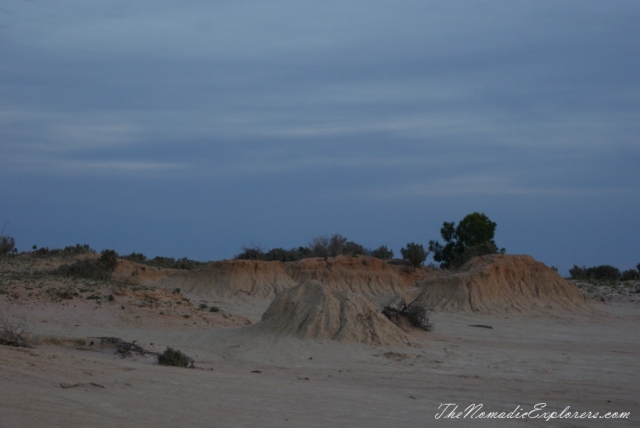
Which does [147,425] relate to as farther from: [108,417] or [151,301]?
[151,301]

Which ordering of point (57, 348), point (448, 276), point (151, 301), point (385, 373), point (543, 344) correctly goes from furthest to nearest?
point (448, 276), point (151, 301), point (543, 344), point (57, 348), point (385, 373)

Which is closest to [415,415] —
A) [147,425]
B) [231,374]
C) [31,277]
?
[147,425]

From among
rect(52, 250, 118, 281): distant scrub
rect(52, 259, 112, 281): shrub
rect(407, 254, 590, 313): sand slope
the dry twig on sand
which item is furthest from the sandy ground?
rect(407, 254, 590, 313): sand slope

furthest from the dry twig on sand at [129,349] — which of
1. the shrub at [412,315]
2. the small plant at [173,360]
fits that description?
the shrub at [412,315]

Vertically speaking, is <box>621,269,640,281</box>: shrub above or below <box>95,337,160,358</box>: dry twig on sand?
above

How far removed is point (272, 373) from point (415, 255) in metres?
25.0

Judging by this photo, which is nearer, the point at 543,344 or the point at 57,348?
the point at 57,348

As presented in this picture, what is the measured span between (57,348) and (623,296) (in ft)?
94.2

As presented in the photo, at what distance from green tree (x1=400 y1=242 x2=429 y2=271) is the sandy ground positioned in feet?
46.9

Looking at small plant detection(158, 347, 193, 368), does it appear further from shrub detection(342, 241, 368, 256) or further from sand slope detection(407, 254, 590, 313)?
shrub detection(342, 241, 368, 256)

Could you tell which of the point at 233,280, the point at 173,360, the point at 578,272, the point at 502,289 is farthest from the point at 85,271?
the point at 578,272

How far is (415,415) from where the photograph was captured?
8773 millimetres

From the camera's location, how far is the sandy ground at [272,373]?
8305 mm

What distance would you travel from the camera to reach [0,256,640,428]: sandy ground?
8305 millimetres
